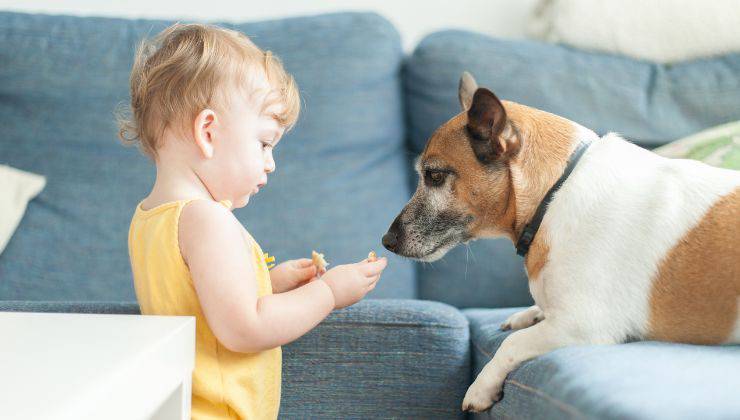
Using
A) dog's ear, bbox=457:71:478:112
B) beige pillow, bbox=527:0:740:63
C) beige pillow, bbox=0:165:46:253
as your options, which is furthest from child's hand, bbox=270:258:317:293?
beige pillow, bbox=527:0:740:63

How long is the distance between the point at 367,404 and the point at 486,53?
1.16 metres

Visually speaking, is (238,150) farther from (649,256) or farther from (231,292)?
(649,256)

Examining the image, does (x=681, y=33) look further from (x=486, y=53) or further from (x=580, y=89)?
(x=486, y=53)

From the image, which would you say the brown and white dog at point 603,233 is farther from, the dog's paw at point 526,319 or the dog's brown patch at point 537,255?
the dog's paw at point 526,319

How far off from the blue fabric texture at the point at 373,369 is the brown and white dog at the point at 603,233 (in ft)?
0.52

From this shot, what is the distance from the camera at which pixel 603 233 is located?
1264 mm

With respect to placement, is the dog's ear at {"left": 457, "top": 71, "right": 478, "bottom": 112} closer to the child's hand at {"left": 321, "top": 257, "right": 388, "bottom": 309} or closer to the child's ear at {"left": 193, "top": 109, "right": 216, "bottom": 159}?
the child's hand at {"left": 321, "top": 257, "right": 388, "bottom": 309}

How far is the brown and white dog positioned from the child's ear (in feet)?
1.44

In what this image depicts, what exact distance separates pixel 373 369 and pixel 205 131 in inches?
21.5

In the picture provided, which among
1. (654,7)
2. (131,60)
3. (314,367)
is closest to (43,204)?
(131,60)

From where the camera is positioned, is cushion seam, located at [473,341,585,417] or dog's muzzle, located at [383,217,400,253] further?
dog's muzzle, located at [383,217,400,253]

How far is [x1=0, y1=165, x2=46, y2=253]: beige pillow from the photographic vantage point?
1966 millimetres

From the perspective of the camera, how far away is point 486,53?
219 centimetres

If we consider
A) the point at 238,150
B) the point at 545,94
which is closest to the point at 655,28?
the point at 545,94
